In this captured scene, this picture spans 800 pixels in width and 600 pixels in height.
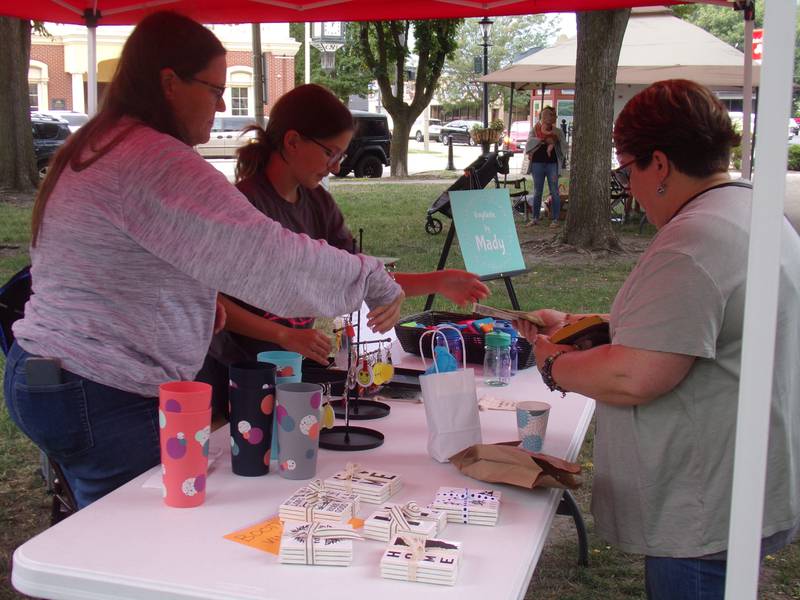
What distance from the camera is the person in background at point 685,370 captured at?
161 cm

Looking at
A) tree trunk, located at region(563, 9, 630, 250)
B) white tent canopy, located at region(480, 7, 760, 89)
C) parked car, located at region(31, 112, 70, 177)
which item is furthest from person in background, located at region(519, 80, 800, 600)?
parked car, located at region(31, 112, 70, 177)

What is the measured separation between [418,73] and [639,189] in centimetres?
2189

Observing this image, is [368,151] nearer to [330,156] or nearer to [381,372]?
[330,156]

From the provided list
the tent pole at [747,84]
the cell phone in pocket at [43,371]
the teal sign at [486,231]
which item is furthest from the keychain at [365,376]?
the teal sign at [486,231]

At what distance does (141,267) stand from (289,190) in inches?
41.2

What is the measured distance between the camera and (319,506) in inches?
60.7

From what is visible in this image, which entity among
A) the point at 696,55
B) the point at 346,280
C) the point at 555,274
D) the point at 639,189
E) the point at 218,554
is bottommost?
the point at 555,274

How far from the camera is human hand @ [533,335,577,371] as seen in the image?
1.95m

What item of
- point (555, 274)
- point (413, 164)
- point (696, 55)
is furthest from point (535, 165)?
point (413, 164)

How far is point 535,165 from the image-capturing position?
13328 millimetres

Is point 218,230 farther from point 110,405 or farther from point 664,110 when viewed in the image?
point 664,110

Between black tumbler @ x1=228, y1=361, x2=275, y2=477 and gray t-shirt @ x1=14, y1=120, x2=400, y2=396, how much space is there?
16cm

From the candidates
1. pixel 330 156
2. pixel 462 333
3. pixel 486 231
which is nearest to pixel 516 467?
pixel 462 333

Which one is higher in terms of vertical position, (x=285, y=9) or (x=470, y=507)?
(x=285, y=9)
